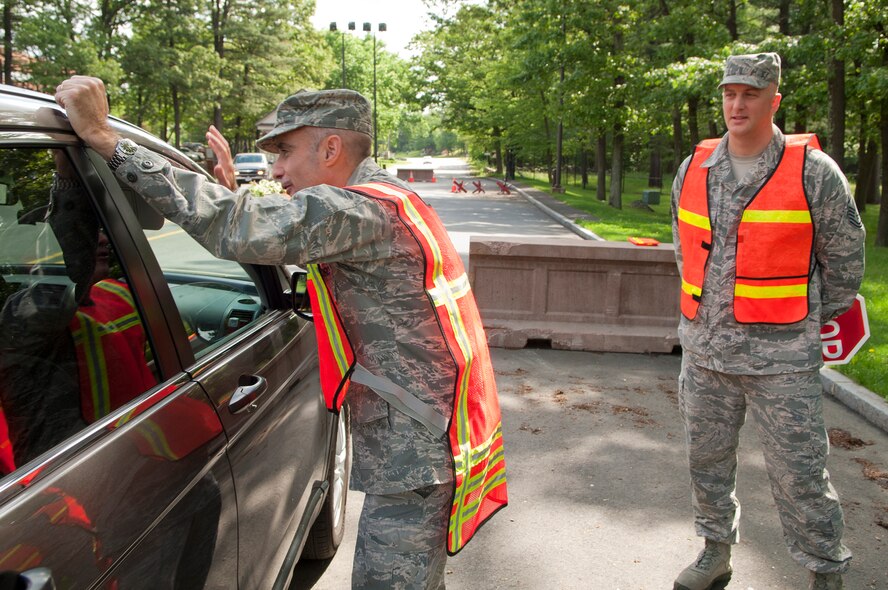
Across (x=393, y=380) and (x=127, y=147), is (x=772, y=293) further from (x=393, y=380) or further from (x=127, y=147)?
(x=127, y=147)

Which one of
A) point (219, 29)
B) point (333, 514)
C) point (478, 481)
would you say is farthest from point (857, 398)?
point (219, 29)

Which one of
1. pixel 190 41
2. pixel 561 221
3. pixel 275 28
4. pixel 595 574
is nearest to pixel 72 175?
pixel 595 574

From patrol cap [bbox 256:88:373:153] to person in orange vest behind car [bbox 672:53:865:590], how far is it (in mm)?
1648

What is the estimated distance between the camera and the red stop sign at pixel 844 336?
350 centimetres

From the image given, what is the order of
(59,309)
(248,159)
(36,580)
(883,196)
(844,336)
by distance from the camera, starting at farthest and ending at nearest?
(248,159)
(883,196)
(844,336)
(59,309)
(36,580)

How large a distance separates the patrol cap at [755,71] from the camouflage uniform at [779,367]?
23cm

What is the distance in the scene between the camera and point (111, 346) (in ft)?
6.91

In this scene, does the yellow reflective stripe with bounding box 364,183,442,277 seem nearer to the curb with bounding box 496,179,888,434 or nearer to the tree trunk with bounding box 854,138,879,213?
the curb with bounding box 496,179,888,434

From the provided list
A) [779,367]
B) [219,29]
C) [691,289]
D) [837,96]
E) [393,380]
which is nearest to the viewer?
[393,380]

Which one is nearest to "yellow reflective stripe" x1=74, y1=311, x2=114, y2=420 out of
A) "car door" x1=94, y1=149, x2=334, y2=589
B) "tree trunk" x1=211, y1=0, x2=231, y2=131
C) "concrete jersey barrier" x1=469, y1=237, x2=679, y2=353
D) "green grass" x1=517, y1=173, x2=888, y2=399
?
"car door" x1=94, y1=149, x2=334, y2=589

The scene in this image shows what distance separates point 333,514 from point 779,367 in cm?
193

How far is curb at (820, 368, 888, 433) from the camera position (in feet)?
19.2

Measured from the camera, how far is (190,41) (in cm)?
4172

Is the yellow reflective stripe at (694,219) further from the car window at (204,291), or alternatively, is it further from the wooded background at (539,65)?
the wooded background at (539,65)
